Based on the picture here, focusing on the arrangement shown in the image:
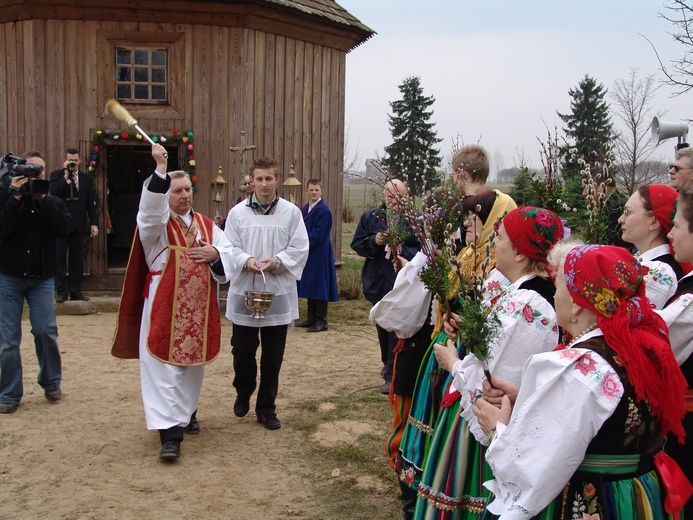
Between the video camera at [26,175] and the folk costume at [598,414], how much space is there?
498 centimetres

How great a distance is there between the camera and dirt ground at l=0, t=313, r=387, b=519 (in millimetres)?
4688

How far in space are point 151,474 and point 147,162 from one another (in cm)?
1279

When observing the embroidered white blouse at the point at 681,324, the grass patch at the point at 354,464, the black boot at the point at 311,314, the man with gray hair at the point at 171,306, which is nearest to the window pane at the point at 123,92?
the black boot at the point at 311,314

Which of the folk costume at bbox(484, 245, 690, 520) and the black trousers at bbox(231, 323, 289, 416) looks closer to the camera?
the folk costume at bbox(484, 245, 690, 520)

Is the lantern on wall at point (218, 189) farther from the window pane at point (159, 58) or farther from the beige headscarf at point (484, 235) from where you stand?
the beige headscarf at point (484, 235)

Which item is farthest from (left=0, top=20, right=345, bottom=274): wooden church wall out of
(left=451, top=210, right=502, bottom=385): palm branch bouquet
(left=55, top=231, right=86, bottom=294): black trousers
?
(left=451, top=210, right=502, bottom=385): palm branch bouquet

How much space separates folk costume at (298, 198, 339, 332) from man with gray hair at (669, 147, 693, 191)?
5.86 metres

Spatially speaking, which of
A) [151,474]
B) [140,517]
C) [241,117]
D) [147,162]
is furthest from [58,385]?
[147,162]

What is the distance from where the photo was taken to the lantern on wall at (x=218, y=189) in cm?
1139

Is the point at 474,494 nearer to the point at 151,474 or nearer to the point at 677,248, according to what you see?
the point at 677,248

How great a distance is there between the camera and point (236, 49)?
39.3ft

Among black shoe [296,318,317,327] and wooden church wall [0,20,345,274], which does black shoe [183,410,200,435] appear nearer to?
black shoe [296,318,317,327]

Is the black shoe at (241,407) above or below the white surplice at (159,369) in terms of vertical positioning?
below

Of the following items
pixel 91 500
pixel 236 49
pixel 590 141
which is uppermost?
pixel 236 49
